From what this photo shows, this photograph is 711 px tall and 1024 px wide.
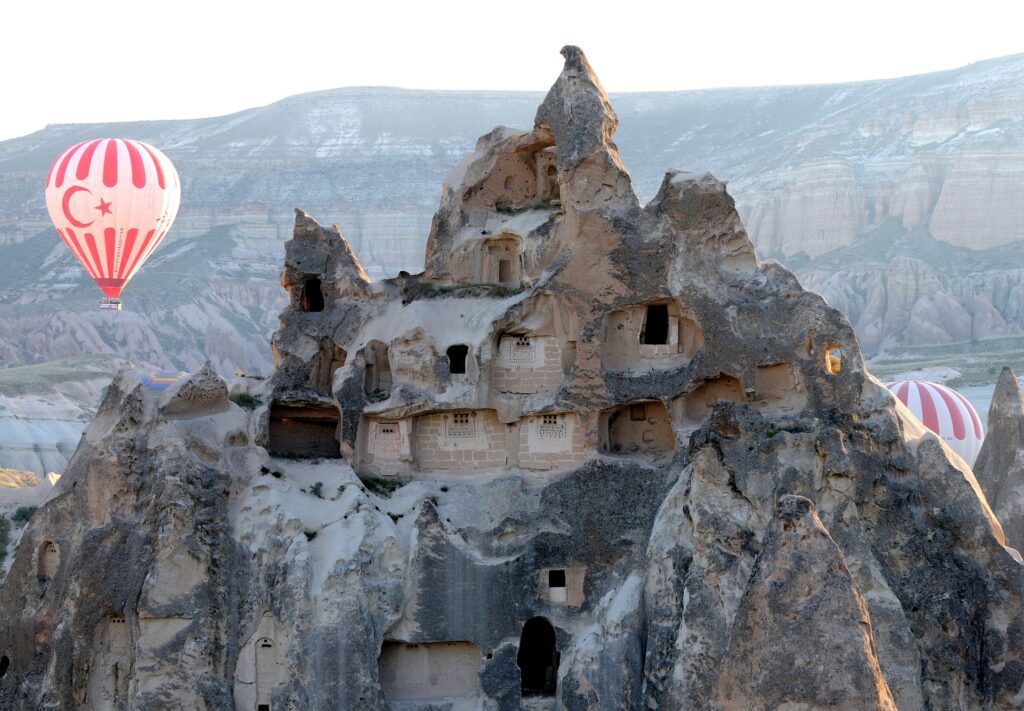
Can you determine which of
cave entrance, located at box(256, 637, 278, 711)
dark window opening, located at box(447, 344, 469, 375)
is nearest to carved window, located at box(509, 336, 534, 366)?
dark window opening, located at box(447, 344, 469, 375)

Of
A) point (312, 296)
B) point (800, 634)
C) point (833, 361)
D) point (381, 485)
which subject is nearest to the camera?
point (800, 634)

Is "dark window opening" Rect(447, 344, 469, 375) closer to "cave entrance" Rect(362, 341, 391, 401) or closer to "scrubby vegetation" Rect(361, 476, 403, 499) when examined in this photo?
"cave entrance" Rect(362, 341, 391, 401)

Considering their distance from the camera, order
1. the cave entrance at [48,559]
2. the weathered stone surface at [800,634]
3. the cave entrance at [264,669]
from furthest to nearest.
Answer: the cave entrance at [48,559] < the cave entrance at [264,669] < the weathered stone surface at [800,634]

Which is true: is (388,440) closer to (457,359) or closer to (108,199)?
(457,359)

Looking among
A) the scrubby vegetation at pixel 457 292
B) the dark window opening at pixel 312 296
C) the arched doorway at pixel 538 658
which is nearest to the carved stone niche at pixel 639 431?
the scrubby vegetation at pixel 457 292

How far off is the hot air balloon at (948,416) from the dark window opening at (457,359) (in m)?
18.9

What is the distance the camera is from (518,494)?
31031mm

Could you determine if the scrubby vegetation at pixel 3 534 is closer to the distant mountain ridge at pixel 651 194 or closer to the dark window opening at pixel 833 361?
the dark window opening at pixel 833 361

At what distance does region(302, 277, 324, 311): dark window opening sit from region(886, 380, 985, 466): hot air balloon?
777 inches

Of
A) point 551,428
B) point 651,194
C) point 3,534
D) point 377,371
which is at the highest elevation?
point 651,194

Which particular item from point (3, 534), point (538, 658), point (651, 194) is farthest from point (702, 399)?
point (651, 194)

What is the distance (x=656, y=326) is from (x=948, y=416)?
1857 centimetres

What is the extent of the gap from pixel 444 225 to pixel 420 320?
2830mm

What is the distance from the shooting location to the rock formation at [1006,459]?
112 feet
